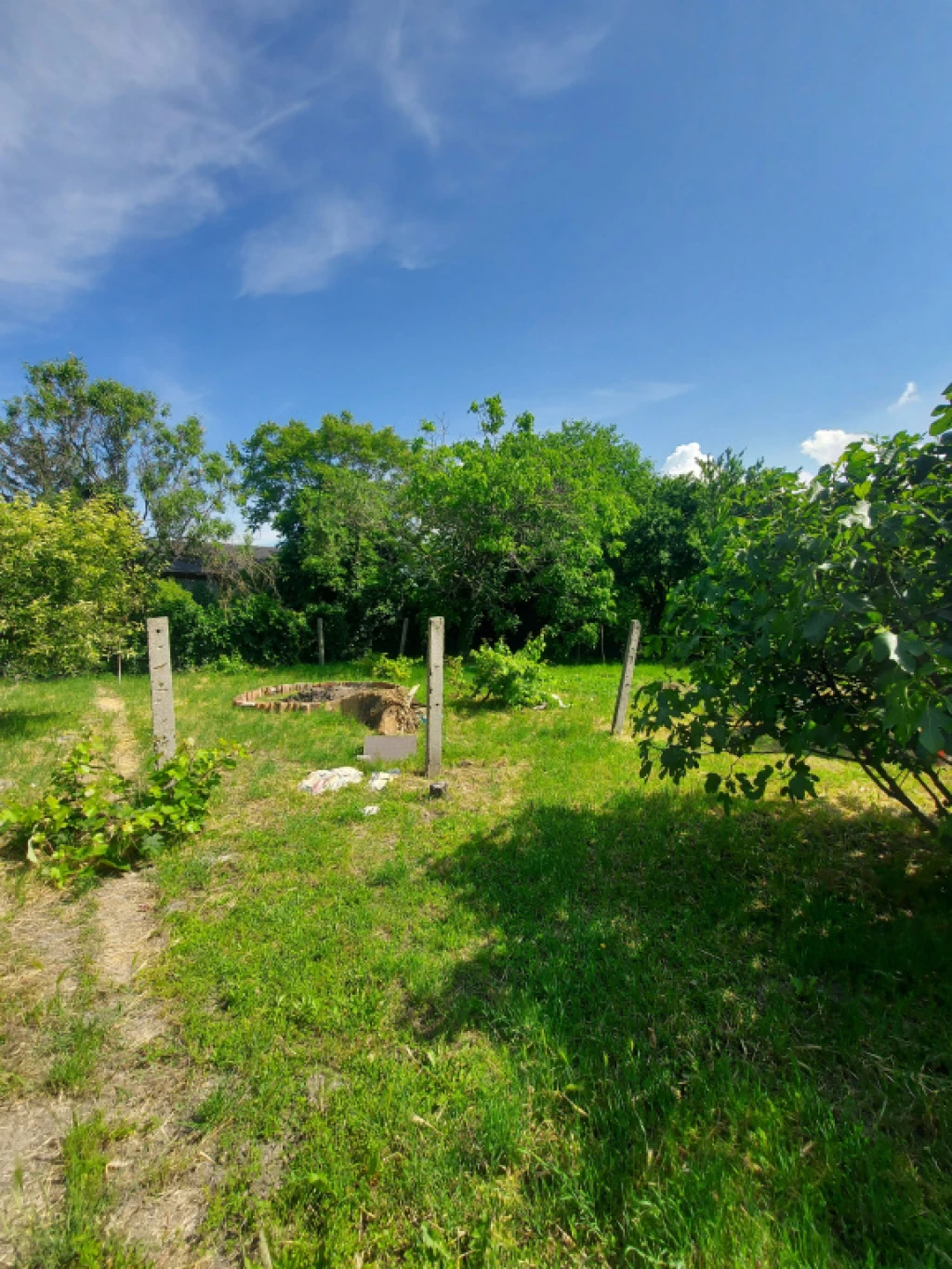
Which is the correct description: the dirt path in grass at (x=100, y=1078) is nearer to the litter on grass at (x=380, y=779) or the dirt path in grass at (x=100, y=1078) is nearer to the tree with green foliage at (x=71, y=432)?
the litter on grass at (x=380, y=779)

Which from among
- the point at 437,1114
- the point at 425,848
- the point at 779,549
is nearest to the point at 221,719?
the point at 425,848

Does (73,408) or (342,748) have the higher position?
(73,408)

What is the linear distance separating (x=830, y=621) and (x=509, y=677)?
6713mm

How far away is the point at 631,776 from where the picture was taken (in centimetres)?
525

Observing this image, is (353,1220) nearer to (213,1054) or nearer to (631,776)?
(213,1054)

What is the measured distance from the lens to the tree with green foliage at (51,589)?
22.6ft

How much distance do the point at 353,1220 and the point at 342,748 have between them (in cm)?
518

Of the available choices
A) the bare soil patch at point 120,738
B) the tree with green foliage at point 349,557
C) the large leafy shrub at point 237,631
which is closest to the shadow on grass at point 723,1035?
the bare soil patch at point 120,738

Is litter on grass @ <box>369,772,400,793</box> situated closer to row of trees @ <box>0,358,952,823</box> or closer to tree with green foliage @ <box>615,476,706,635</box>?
row of trees @ <box>0,358,952,823</box>

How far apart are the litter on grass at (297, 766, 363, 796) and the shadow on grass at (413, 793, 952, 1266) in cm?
195

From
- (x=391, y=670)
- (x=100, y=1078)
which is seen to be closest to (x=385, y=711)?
(x=391, y=670)

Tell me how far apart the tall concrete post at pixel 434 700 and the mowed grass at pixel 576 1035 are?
48.7 inches

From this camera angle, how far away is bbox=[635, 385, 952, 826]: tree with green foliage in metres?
1.73

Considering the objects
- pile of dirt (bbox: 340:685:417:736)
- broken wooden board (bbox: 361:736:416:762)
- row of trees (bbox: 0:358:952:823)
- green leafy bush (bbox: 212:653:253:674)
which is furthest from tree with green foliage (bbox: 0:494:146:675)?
green leafy bush (bbox: 212:653:253:674)
